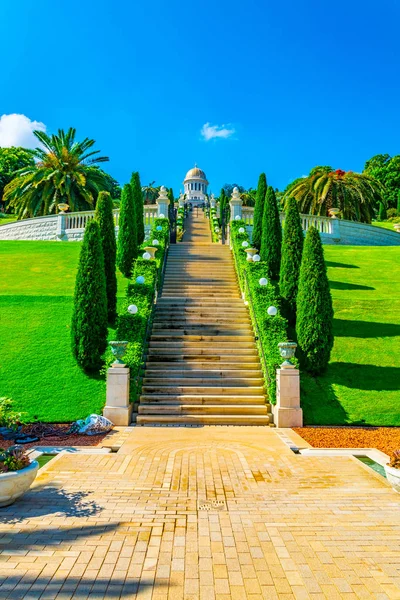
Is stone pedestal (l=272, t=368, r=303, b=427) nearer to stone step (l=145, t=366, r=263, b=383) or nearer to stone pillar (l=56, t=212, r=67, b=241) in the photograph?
stone step (l=145, t=366, r=263, b=383)

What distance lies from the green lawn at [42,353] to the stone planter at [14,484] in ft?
14.8

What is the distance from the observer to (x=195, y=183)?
97.1m

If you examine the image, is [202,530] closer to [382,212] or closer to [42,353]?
[42,353]

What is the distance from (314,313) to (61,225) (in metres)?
21.3

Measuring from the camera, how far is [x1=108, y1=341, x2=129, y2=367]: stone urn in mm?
10312

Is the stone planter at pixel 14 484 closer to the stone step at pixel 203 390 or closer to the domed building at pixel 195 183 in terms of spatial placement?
the stone step at pixel 203 390

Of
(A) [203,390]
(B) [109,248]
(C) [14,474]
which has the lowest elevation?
(C) [14,474]

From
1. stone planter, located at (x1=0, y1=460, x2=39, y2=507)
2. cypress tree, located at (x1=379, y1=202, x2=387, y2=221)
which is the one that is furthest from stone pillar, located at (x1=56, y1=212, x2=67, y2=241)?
cypress tree, located at (x1=379, y1=202, x2=387, y2=221)

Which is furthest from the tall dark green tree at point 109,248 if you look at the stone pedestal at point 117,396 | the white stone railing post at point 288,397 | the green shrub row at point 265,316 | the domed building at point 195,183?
the domed building at point 195,183

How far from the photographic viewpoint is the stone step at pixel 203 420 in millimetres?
10250

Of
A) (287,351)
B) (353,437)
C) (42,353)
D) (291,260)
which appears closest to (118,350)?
(42,353)

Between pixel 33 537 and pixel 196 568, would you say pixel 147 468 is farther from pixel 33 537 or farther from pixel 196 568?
pixel 196 568

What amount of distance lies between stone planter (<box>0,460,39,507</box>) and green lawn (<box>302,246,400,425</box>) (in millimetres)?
6958

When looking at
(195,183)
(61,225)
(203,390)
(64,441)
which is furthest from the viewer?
(195,183)
